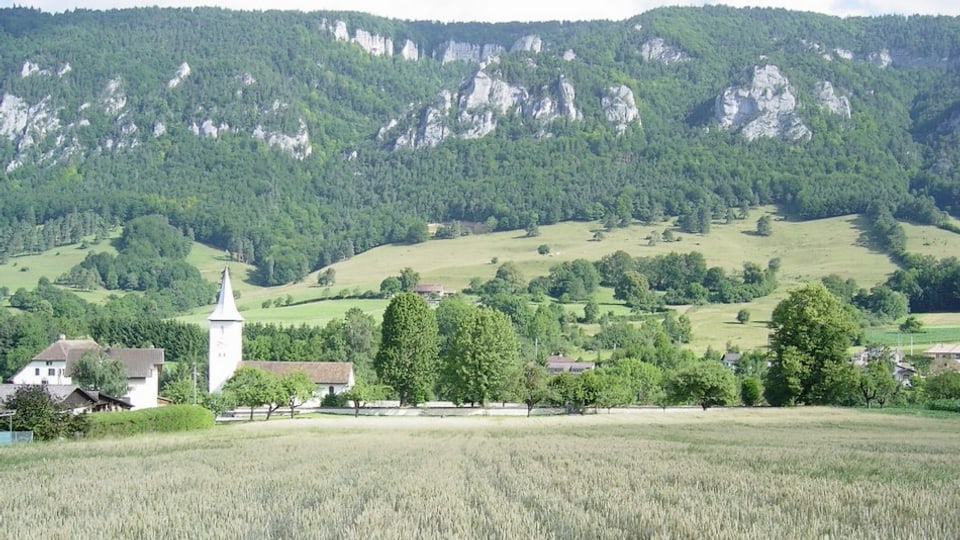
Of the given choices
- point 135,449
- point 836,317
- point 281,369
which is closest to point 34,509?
point 135,449

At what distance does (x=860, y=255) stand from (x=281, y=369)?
133377mm

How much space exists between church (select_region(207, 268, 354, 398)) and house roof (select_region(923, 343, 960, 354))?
71.7 metres

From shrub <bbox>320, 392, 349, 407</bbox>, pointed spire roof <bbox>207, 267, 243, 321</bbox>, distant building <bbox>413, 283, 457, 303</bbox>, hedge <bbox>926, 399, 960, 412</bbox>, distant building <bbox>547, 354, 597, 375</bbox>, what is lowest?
shrub <bbox>320, 392, 349, 407</bbox>

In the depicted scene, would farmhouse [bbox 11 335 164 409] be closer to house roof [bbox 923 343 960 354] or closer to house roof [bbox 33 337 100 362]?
house roof [bbox 33 337 100 362]

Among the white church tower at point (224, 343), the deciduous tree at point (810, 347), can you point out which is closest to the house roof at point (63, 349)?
the white church tower at point (224, 343)

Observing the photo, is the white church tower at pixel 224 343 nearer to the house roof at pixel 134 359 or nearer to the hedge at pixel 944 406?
the house roof at pixel 134 359

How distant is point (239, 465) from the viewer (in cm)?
2594

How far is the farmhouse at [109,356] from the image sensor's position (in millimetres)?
90375

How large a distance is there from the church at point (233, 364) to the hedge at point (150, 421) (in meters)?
35.0

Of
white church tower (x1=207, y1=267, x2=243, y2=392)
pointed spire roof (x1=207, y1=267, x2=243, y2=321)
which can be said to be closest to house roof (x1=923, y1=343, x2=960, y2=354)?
white church tower (x1=207, y1=267, x2=243, y2=392)

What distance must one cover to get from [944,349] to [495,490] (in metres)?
117

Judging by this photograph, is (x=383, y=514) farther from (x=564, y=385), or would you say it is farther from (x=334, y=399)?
(x=334, y=399)

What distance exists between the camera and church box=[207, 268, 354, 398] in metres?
95.2

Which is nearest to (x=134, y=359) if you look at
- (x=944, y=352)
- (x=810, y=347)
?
(x=810, y=347)
